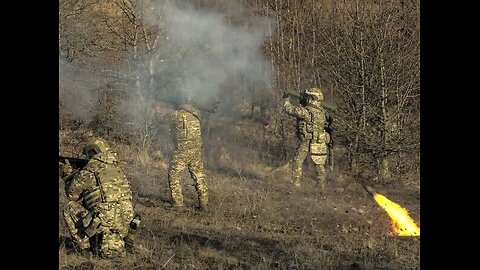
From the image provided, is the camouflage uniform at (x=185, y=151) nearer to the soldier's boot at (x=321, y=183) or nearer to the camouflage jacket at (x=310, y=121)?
the camouflage jacket at (x=310, y=121)

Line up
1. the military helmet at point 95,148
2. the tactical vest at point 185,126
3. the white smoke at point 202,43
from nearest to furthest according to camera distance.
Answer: the military helmet at point 95,148 → the tactical vest at point 185,126 → the white smoke at point 202,43

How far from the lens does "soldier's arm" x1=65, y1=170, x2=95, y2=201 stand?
6.52 meters

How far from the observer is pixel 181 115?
10234 mm

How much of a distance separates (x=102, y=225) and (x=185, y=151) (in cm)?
387

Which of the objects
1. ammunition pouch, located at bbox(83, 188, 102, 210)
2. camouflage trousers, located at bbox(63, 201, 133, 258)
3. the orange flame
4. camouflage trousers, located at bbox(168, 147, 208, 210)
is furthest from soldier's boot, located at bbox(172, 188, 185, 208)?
the orange flame

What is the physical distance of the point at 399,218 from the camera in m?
10.3

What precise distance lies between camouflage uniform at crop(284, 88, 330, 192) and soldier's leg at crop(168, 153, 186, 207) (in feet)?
13.0

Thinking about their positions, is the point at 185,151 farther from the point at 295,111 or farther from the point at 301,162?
the point at 301,162

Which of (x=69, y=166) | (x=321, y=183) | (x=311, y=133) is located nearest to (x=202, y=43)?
(x=311, y=133)

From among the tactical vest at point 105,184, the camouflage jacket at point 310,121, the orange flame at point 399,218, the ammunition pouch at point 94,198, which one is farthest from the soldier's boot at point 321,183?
the ammunition pouch at point 94,198

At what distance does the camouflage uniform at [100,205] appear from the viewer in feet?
21.4

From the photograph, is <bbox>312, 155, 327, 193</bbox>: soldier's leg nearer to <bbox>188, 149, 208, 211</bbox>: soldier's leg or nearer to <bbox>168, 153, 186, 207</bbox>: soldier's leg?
<bbox>188, 149, 208, 211</bbox>: soldier's leg

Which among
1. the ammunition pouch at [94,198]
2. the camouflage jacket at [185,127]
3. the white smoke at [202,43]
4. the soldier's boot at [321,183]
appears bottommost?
the soldier's boot at [321,183]

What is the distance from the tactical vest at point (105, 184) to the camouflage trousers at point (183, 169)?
11.7 feet
